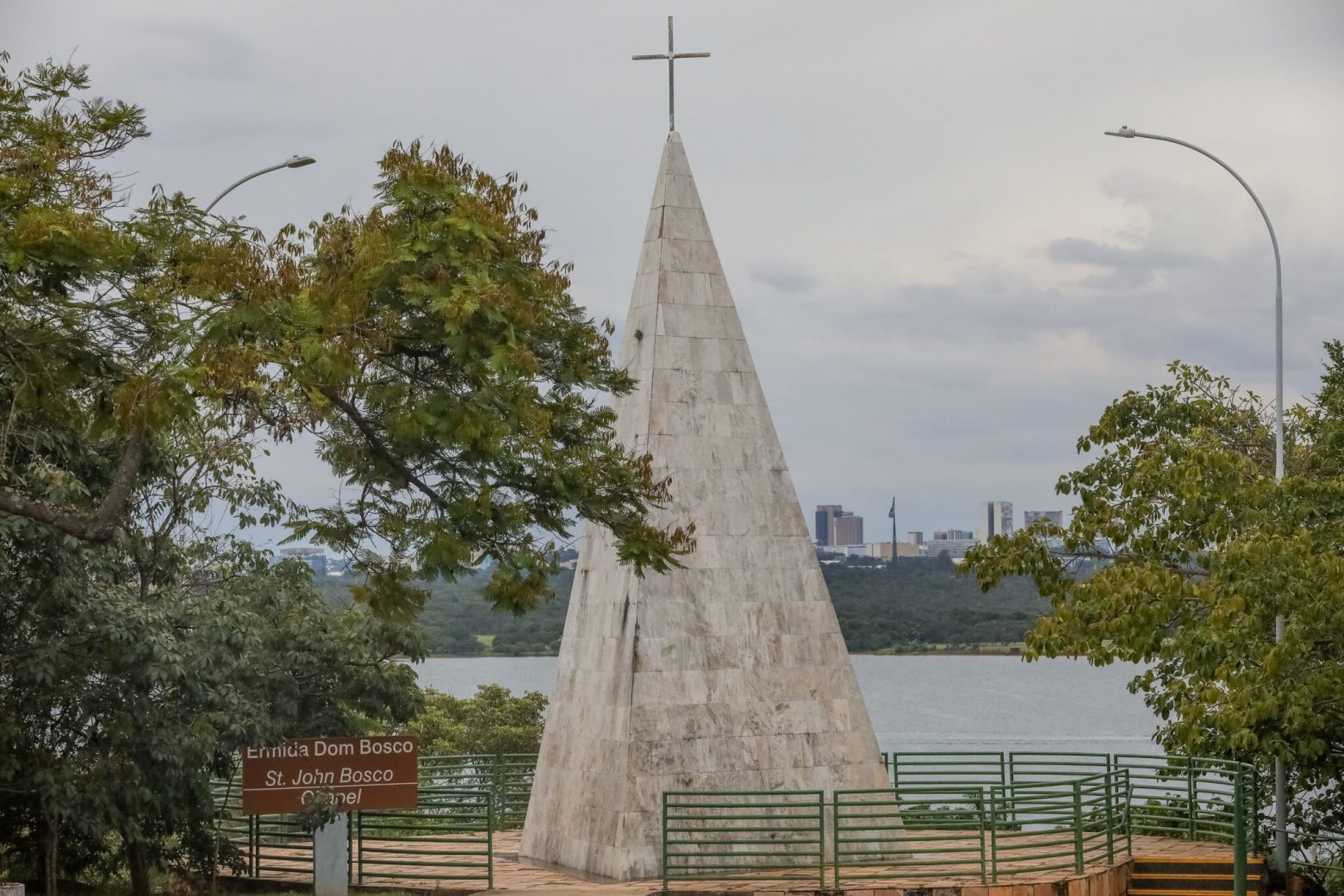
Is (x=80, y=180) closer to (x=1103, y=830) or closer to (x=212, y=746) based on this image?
(x=212, y=746)

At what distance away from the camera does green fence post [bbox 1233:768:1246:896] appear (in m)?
18.2

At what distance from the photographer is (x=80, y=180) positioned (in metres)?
13.8

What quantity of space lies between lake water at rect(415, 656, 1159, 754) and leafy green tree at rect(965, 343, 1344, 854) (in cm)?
2791

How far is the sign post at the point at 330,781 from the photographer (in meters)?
17.4

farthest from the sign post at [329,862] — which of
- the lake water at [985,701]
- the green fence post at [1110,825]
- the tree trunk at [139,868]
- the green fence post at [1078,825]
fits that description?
the lake water at [985,701]

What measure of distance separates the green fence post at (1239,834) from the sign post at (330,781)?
8.97m

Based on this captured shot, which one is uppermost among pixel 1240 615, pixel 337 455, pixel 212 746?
pixel 337 455

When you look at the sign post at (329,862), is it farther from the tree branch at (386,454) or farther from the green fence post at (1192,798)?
the green fence post at (1192,798)

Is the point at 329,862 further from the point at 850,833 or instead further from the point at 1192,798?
the point at 1192,798

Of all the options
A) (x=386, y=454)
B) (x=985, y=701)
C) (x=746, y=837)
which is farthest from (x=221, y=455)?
(x=985, y=701)

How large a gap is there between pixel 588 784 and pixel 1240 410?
11.9m

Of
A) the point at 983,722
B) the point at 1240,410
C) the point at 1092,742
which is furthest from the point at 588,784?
the point at 983,722

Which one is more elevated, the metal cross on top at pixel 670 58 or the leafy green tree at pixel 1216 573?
the metal cross on top at pixel 670 58

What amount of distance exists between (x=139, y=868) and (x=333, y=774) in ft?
7.96
